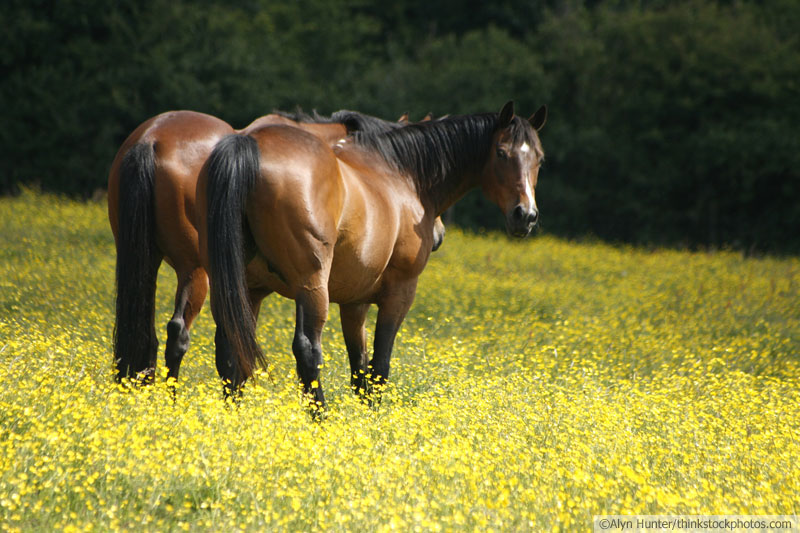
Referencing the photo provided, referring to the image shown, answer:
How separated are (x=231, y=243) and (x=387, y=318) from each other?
5.30ft

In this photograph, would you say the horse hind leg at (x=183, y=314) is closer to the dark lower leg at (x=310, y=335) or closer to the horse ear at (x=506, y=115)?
the dark lower leg at (x=310, y=335)

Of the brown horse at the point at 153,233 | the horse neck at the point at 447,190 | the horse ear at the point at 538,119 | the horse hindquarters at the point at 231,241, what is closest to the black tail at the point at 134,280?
the brown horse at the point at 153,233

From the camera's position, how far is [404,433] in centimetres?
480

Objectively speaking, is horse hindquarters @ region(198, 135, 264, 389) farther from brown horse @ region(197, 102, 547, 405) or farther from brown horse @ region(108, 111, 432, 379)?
brown horse @ region(108, 111, 432, 379)

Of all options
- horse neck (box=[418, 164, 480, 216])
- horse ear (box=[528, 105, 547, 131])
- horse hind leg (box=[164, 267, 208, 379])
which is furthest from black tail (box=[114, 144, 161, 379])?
horse ear (box=[528, 105, 547, 131])

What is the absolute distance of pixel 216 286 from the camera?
4691 mm

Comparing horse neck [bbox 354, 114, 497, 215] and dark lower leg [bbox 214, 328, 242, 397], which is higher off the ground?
horse neck [bbox 354, 114, 497, 215]

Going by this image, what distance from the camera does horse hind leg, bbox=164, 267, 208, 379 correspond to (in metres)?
5.55

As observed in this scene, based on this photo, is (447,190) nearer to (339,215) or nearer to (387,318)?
(387,318)

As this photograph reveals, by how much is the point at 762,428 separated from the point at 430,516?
323 cm

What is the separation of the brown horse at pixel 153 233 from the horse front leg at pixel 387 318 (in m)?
1.24

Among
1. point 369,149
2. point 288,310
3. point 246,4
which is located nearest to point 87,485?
point 369,149

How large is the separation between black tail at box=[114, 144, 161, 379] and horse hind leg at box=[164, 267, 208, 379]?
0.14 m

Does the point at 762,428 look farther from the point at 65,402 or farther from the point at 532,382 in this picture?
the point at 65,402
